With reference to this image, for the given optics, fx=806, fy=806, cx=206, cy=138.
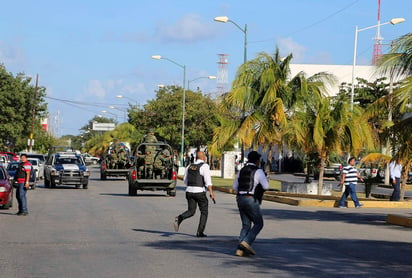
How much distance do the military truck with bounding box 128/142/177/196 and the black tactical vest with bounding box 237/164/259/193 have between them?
1958 cm

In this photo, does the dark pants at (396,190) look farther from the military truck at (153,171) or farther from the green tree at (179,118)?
the green tree at (179,118)

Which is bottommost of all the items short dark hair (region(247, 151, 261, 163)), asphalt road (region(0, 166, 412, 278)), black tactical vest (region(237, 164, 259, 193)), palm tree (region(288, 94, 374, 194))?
asphalt road (region(0, 166, 412, 278))

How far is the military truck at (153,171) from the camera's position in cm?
3356

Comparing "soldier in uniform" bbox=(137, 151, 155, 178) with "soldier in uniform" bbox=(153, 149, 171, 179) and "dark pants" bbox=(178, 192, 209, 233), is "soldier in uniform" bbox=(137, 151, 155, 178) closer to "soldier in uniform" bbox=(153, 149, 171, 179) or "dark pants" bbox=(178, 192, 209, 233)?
"soldier in uniform" bbox=(153, 149, 171, 179)

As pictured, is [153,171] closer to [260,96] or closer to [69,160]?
[260,96]

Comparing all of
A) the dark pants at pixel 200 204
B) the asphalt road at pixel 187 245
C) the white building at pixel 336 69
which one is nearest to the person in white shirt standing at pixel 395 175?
the asphalt road at pixel 187 245

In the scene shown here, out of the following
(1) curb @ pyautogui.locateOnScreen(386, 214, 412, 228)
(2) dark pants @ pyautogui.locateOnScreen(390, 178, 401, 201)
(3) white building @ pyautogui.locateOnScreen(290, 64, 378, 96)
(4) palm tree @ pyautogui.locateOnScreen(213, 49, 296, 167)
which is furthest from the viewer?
(3) white building @ pyautogui.locateOnScreen(290, 64, 378, 96)

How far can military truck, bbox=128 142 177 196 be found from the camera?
1321 inches

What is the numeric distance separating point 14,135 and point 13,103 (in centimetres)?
288

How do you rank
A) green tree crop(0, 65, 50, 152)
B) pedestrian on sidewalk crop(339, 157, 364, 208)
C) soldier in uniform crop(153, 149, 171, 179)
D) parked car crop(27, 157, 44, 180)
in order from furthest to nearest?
1. green tree crop(0, 65, 50, 152)
2. parked car crop(27, 157, 44, 180)
3. soldier in uniform crop(153, 149, 171, 179)
4. pedestrian on sidewalk crop(339, 157, 364, 208)

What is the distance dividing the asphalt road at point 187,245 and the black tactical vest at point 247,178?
118 cm

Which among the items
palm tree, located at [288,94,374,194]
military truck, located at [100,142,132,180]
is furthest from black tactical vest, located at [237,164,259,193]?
military truck, located at [100,142,132,180]

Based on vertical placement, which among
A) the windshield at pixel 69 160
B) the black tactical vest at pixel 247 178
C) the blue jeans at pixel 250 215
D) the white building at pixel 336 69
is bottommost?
the blue jeans at pixel 250 215

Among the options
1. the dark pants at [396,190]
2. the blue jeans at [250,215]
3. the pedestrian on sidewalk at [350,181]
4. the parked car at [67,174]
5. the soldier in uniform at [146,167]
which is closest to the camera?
the blue jeans at [250,215]
